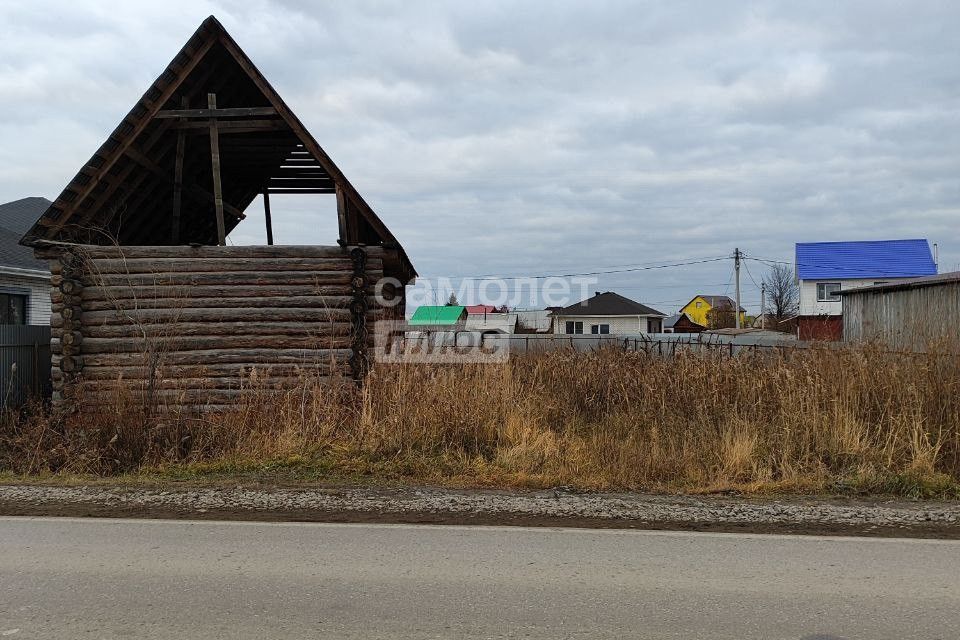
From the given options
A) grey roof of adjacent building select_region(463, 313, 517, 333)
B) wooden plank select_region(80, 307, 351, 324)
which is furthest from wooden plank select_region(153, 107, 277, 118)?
grey roof of adjacent building select_region(463, 313, 517, 333)

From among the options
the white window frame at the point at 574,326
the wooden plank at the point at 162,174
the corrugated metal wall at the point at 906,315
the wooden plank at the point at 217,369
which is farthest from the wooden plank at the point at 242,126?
the white window frame at the point at 574,326

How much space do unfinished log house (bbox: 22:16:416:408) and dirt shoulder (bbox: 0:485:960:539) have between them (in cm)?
394

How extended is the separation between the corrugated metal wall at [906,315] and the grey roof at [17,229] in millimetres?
17091

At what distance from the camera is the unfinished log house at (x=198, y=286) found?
1177cm

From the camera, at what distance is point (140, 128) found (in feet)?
38.4

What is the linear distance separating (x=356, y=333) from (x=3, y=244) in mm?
12732

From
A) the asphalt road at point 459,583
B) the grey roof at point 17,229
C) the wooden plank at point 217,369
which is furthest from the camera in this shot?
the grey roof at point 17,229

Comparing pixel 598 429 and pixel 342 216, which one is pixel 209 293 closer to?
pixel 342 216

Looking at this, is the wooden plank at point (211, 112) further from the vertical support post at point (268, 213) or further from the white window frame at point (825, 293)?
the white window frame at point (825, 293)

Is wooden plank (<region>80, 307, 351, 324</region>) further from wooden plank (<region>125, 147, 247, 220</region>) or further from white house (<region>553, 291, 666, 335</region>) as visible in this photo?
white house (<region>553, 291, 666, 335</region>)

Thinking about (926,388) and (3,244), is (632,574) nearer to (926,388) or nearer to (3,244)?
(926,388)

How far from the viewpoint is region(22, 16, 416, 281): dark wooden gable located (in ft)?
38.6

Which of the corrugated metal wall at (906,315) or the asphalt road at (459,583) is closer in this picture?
the asphalt road at (459,583)

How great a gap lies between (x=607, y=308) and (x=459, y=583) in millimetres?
54924
